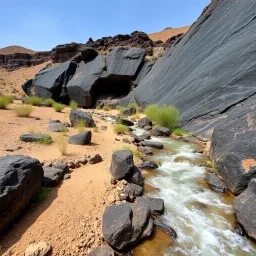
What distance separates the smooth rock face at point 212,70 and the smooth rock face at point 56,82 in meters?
12.0

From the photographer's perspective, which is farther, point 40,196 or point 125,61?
point 125,61

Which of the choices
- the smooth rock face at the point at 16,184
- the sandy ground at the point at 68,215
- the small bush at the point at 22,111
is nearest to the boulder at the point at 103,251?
the sandy ground at the point at 68,215

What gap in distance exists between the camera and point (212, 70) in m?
10.4

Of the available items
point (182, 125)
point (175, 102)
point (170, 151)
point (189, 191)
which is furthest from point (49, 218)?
point (175, 102)

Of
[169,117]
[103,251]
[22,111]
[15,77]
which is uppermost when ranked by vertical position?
[169,117]

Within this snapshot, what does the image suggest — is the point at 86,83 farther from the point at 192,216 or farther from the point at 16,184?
the point at 192,216

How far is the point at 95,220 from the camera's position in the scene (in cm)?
333

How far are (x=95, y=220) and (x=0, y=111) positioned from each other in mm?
9548

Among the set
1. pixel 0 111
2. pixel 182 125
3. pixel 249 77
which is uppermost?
pixel 249 77

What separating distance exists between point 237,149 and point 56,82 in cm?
2228

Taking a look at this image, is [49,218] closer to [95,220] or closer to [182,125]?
[95,220]

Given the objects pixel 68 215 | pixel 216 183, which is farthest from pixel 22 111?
pixel 216 183

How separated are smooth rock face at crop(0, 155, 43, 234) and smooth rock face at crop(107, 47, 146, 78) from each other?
60.5 ft

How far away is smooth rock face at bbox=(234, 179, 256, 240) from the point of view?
318 cm
